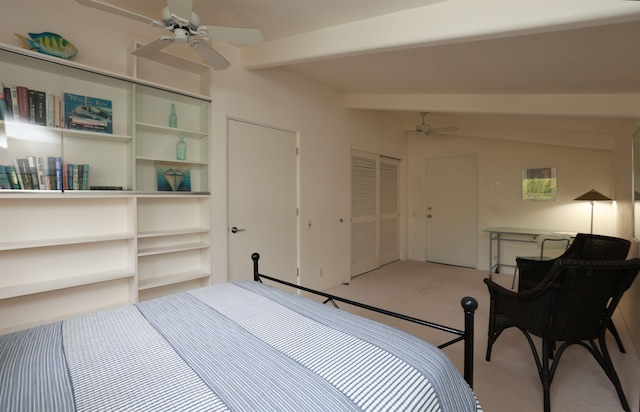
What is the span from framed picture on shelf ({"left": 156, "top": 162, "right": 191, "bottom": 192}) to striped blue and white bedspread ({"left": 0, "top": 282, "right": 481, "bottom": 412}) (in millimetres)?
1310

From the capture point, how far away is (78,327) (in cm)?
135

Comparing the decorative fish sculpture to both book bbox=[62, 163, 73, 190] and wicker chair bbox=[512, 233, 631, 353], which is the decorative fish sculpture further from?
wicker chair bbox=[512, 233, 631, 353]

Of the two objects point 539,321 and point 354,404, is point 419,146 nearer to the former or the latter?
point 539,321

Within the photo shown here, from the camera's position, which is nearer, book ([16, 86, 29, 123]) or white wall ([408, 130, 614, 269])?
book ([16, 86, 29, 123])

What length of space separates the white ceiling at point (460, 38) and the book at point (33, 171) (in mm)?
1255

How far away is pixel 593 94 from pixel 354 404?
3752mm

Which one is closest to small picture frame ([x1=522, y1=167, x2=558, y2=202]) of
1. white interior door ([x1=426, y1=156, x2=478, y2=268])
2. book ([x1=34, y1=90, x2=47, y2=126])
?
white interior door ([x1=426, y1=156, x2=478, y2=268])

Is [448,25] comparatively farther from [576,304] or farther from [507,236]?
[507,236]

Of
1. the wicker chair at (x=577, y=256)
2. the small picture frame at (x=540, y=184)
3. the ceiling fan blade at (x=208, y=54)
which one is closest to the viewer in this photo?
the ceiling fan blade at (x=208, y=54)

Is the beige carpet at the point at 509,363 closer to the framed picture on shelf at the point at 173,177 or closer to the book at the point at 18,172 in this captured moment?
the framed picture on shelf at the point at 173,177

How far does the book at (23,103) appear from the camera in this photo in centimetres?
186

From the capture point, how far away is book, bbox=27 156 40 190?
75.0 inches

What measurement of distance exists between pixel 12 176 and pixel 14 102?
0.44m

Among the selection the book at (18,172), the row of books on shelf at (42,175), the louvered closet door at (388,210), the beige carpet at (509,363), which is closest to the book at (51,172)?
the row of books on shelf at (42,175)
